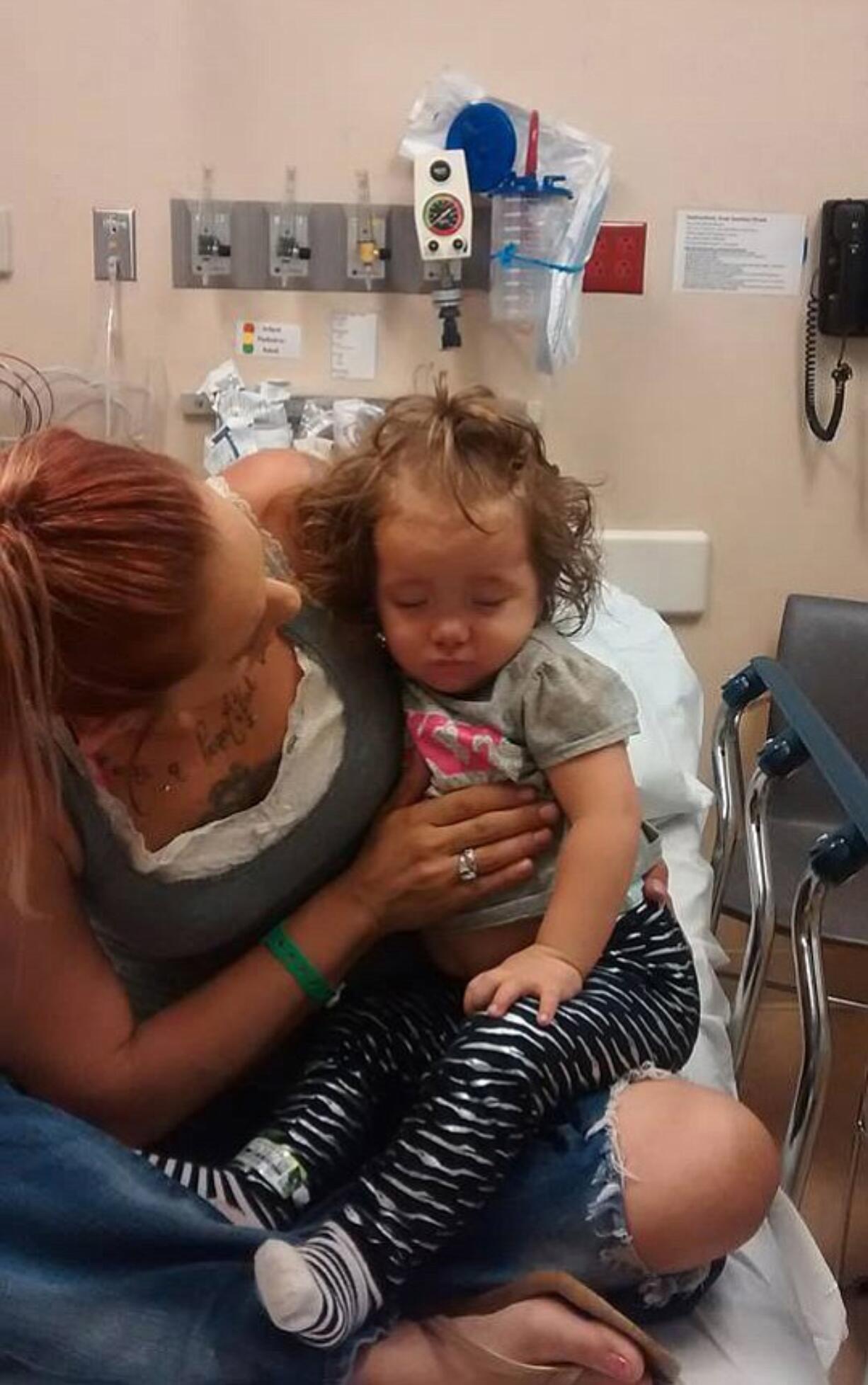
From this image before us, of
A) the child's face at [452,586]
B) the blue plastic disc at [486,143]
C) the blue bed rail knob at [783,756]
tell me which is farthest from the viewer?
the blue plastic disc at [486,143]

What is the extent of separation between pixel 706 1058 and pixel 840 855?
37 cm

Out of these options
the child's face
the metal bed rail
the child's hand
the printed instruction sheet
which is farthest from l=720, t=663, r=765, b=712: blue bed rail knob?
the printed instruction sheet

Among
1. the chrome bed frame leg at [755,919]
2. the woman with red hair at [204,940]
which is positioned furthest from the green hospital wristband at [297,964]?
the chrome bed frame leg at [755,919]

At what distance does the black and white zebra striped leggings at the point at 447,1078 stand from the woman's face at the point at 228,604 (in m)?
0.32

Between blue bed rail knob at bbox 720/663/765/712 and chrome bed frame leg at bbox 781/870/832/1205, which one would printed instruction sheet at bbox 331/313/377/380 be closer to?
blue bed rail knob at bbox 720/663/765/712

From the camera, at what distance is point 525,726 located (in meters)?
1.21

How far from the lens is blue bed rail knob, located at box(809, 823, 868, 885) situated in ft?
3.97

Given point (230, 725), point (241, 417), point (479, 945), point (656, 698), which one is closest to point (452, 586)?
point (230, 725)

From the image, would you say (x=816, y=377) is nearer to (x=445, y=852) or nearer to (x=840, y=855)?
(x=840, y=855)

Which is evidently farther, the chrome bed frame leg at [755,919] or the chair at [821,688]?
the chair at [821,688]

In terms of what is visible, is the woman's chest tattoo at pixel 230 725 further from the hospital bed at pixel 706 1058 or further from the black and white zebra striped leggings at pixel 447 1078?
the hospital bed at pixel 706 1058

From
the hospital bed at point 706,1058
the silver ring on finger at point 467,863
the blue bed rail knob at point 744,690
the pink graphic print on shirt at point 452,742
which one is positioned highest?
the pink graphic print on shirt at point 452,742

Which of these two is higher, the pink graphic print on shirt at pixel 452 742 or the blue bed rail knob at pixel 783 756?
the pink graphic print on shirt at pixel 452 742

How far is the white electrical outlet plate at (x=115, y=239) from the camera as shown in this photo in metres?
2.47
